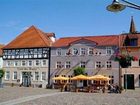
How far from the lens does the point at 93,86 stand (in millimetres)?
37938

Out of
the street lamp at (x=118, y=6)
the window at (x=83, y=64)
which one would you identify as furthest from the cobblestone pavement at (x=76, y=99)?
the window at (x=83, y=64)

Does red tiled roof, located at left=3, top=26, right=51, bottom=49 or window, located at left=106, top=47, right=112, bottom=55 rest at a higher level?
red tiled roof, located at left=3, top=26, right=51, bottom=49

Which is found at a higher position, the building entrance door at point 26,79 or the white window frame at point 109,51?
the white window frame at point 109,51

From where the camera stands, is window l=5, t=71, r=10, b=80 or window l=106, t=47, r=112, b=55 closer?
window l=106, t=47, r=112, b=55

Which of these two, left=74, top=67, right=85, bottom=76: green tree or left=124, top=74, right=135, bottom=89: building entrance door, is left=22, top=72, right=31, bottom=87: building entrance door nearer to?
left=74, top=67, right=85, bottom=76: green tree

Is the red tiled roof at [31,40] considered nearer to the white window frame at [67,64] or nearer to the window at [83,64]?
the white window frame at [67,64]

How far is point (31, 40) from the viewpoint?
5625 cm

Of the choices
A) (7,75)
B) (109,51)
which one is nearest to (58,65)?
(109,51)

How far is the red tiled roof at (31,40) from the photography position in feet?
178

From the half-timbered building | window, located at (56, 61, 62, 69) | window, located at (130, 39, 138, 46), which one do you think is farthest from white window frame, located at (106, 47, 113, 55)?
the half-timbered building

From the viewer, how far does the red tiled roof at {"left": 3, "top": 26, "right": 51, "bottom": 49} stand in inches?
2140

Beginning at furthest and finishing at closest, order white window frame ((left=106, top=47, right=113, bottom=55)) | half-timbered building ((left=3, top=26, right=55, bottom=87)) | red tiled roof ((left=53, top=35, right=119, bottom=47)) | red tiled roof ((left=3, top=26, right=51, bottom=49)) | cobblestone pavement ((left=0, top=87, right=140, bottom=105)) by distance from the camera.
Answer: red tiled roof ((left=3, top=26, right=51, bottom=49)) < half-timbered building ((left=3, top=26, right=55, bottom=87)) < red tiled roof ((left=53, top=35, right=119, bottom=47)) < white window frame ((left=106, top=47, right=113, bottom=55)) < cobblestone pavement ((left=0, top=87, right=140, bottom=105))

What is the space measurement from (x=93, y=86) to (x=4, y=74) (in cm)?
2321

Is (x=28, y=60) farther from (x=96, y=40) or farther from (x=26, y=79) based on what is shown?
(x=96, y=40)
